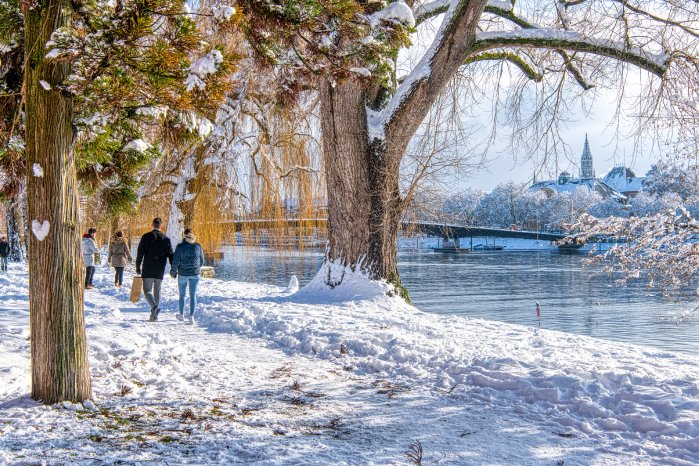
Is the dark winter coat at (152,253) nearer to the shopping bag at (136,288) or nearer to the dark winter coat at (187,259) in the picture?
the dark winter coat at (187,259)

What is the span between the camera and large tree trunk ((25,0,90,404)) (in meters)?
4.55

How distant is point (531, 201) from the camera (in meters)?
102

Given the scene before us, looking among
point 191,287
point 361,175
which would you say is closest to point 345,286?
point 361,175

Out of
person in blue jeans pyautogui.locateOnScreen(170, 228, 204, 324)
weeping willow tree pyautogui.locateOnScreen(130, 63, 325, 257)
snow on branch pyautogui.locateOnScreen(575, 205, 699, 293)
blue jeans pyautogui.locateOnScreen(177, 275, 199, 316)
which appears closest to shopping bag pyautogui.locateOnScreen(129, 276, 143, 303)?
blue jeans pyautogui.locateOnScreen(177, 275, 199, 316)

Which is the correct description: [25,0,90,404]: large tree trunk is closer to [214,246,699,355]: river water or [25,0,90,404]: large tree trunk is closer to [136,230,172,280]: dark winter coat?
[136,230,172,280]: dark winter coat

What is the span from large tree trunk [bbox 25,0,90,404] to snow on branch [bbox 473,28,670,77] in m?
8.38

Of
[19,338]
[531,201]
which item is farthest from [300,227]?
[531,201]

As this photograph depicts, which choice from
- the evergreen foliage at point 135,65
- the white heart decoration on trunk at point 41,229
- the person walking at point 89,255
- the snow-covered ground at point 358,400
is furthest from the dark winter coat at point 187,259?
the person walking at point 89,255

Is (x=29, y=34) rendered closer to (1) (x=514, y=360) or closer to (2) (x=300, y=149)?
(1) (x=514, y=360)

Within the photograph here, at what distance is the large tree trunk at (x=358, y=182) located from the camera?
12148mm

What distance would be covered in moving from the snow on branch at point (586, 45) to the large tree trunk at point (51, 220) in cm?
838

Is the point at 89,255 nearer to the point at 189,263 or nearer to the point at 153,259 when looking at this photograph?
the point at 153,259

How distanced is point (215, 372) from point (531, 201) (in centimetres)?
10053

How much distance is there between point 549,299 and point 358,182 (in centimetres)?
1943
